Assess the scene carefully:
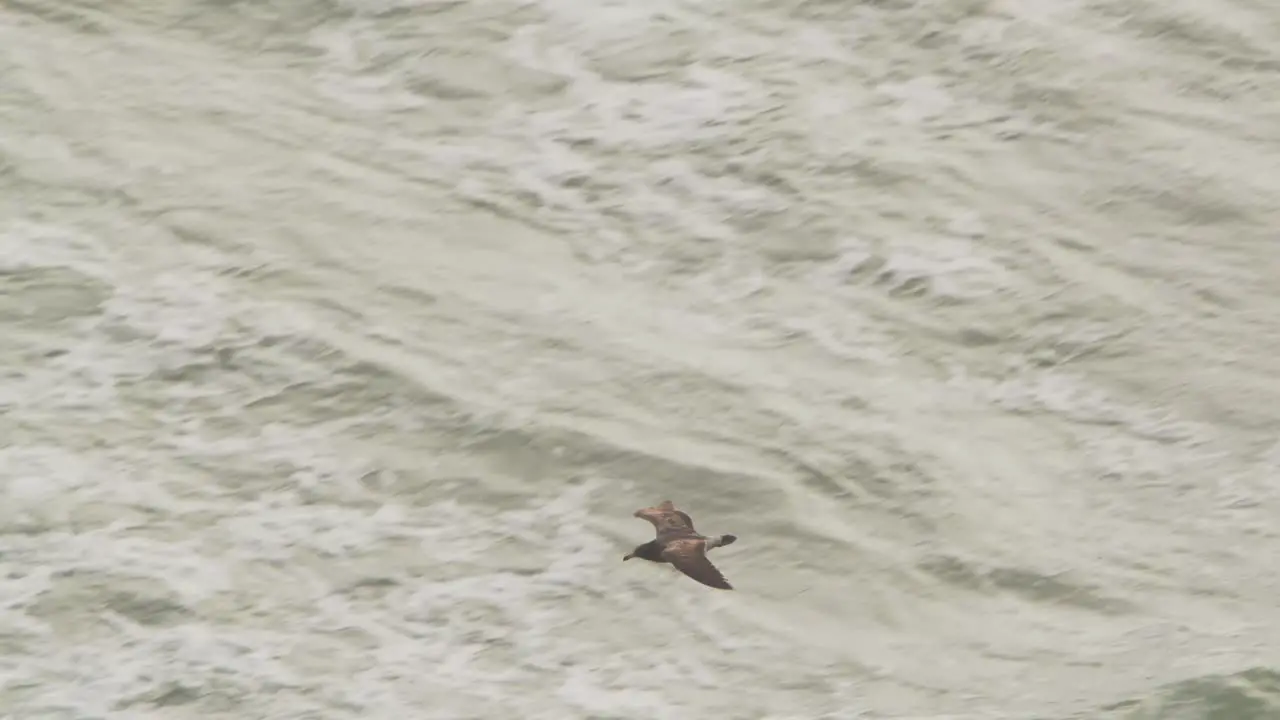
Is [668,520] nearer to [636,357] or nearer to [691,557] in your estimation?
[691,557]

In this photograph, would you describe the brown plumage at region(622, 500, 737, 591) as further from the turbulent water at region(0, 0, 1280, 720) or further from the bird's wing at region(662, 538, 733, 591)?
the turbulent water at region(0, 0, 1280, 720)

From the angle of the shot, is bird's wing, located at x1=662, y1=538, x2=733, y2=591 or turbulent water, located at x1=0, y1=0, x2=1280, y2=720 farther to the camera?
turbulent water, located at x1=0, y1=0, x2=1280, y2=720

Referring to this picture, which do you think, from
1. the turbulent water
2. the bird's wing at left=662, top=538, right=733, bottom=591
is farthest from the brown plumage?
the turbulent water

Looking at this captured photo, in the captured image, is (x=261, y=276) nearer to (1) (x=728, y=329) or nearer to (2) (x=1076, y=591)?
(1) (x=728, y=329)

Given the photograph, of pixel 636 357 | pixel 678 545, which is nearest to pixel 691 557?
pixel 678 545

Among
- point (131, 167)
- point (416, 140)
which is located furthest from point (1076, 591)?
point (131, 167)
